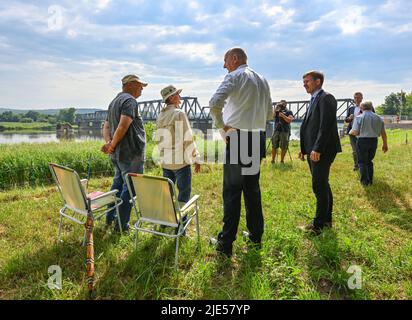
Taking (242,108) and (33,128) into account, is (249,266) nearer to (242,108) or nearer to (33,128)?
(242,108)

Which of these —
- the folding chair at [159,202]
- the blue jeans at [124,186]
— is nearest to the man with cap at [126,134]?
the blue jeans at [124,186]

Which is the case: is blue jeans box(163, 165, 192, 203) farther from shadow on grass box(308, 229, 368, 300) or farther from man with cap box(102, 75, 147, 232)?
shadow on grass box(308, 229, 368, 300)

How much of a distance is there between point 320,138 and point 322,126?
14 centimetres

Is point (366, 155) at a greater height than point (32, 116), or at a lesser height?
lesser

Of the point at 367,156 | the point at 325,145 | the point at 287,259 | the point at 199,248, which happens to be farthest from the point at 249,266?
the point at 367,156

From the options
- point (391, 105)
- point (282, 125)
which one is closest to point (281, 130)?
point (282, 125)

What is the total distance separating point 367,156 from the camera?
543cm

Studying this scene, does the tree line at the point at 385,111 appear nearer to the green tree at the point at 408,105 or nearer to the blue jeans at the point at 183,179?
the green tree at the point at 408,105

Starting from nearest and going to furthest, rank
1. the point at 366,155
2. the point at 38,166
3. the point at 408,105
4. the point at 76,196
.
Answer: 1. the point at 76,196
2. the point at 366,155
3. the point at 38,166
4. the point at 408,105

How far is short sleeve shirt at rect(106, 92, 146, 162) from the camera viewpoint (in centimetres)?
320

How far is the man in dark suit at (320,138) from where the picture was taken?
10.2ft

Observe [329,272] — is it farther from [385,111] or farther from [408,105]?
[385,111]

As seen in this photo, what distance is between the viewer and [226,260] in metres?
2.71
